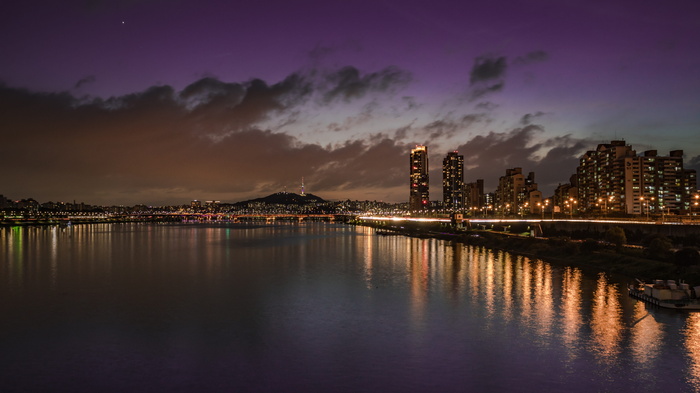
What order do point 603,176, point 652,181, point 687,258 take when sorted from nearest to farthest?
point 687,258, point 652,181, point 603,176

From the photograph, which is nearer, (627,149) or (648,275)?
(648,275)

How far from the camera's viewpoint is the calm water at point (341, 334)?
1922 centimetres

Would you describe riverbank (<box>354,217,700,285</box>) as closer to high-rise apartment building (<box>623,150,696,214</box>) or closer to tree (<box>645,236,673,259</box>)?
tree (<box>645,236,673,259</box>)

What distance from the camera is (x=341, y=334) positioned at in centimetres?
2598

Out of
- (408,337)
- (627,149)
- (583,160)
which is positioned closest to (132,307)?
(408,337)

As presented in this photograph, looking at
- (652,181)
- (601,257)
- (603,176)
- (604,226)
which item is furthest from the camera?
(603,176)

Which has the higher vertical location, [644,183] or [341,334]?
[644,183]

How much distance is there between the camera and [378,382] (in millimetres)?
18844

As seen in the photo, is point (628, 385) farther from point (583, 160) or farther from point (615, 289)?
point (583, 160)

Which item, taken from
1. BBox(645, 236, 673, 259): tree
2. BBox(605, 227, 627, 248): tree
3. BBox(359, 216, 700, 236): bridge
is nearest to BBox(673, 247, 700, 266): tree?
BBox(645, 236, 673, 259): tree

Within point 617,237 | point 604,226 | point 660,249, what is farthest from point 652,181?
point 660,249

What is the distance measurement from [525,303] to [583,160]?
14874cm

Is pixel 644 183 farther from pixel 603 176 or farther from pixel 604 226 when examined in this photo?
pixel 604 226

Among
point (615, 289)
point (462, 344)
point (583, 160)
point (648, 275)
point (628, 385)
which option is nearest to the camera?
point (628, 385)
